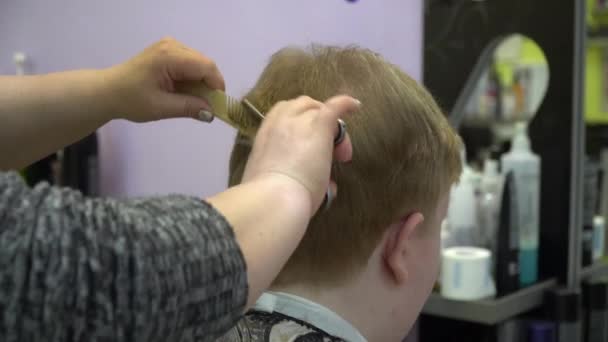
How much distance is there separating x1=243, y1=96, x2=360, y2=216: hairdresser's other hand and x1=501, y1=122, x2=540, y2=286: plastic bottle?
0.80 m

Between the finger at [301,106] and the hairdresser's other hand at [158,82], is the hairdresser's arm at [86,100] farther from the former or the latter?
the finger at [301,106]

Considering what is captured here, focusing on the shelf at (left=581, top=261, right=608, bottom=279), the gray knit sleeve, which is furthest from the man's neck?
the shelf at (left=581, top=261, right=608, bottom=279)

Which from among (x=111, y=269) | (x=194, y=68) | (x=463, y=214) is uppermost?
(x=194, y=68)

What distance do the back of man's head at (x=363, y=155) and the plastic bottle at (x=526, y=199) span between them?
51 centimetres

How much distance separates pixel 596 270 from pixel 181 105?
3.12ft

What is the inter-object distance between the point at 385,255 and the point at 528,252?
0.56m

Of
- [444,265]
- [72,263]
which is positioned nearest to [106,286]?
[72,263]

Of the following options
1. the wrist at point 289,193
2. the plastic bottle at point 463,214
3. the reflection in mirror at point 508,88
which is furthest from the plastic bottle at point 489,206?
the wrist at point 289,193

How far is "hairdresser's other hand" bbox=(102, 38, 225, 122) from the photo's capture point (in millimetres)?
651

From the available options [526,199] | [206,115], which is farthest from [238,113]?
[526,199]

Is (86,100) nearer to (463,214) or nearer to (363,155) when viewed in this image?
(363,155)

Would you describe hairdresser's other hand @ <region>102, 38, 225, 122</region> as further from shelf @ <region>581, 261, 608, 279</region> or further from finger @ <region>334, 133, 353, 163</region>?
shelf @ <region>581, 261, 608, 279</region>

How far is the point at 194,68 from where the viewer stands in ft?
2.11

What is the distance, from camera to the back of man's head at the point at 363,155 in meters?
0.68
